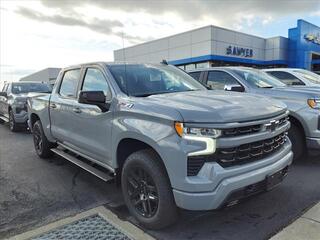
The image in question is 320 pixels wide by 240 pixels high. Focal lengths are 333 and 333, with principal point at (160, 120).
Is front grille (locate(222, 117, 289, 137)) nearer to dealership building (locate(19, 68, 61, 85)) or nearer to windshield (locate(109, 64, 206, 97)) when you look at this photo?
windshield (locate(109, 64, 206, 97))

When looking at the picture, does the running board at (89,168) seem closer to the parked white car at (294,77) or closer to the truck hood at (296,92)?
the truck hood at (296,92)

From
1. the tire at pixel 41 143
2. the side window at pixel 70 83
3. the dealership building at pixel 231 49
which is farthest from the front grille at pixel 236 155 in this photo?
the dealership building at pixel 231 49

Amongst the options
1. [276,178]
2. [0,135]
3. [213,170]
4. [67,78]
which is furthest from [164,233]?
[0,135]

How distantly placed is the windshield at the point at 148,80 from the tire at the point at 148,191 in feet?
2.99

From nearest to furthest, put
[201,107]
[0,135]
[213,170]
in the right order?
1. [213,170]
2. [201,107]
3. [0,135]

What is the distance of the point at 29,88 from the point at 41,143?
5.73 m

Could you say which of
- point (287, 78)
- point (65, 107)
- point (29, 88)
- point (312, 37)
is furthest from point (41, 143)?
point (312, 37)

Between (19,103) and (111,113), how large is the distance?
7.55 metres

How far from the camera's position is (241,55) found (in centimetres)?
2959

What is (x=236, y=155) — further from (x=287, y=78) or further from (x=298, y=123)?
(x=287, y=78)

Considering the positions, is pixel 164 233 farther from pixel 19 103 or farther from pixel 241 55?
pixel 241 55

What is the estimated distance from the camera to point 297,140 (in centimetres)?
566

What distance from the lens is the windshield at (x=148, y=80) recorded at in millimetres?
4223

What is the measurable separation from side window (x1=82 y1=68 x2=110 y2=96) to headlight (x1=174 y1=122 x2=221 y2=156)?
1.49m
